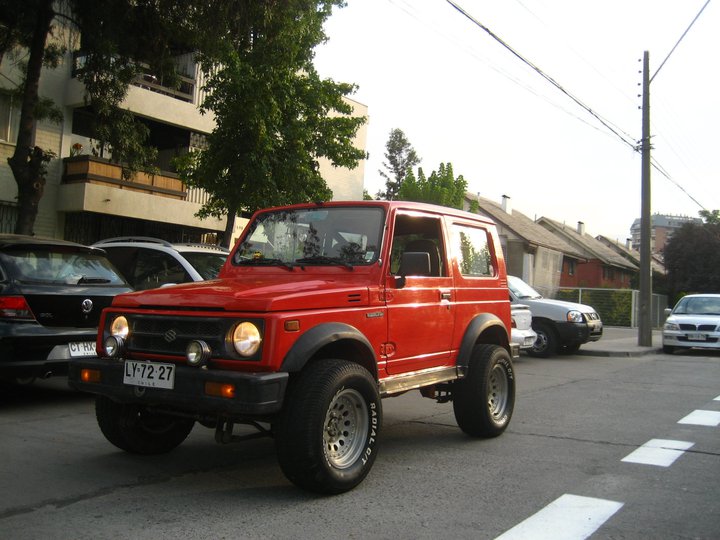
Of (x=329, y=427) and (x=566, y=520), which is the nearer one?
(x=566, y=520)

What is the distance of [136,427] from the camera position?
5.04 m

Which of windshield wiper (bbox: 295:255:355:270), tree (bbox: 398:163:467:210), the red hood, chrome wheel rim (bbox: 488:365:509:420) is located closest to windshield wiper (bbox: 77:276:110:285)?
the red hood

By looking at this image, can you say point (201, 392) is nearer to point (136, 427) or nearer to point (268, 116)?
point (136, 427)

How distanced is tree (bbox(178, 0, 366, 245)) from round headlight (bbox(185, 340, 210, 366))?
1070 cm

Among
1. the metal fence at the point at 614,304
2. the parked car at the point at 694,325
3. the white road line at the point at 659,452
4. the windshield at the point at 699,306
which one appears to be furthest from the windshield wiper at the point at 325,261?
the metal fence at the point at 614,304

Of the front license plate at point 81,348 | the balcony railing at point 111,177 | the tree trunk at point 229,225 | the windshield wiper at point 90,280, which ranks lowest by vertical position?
the front license plate at point 81,348

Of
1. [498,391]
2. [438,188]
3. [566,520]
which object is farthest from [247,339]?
[438,188]

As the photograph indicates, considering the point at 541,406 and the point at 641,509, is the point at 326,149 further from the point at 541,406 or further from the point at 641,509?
the point at 641,509

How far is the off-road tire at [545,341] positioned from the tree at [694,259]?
32.2m

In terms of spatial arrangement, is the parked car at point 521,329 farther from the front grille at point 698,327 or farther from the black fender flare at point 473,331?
the front grille at point 698,327

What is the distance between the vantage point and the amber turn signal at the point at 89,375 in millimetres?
4535

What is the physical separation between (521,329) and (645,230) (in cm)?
907

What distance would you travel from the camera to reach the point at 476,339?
19.3 ft

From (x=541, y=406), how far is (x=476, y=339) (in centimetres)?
275
